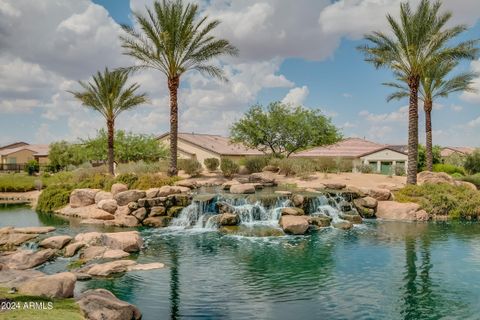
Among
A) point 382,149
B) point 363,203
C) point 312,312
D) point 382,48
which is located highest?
point 382,48

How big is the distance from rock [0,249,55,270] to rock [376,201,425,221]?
1923 cm

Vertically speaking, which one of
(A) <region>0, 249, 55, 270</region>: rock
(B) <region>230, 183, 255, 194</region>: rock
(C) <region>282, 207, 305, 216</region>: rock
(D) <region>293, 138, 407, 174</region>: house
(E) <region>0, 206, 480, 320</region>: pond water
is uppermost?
(D) <region>293, 138, 407, 174</region>: house

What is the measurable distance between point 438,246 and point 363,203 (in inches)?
338

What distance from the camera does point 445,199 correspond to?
1072 inches

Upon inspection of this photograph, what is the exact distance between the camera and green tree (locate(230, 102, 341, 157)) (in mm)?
41969

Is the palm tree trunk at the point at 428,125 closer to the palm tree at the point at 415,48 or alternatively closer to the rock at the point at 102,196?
the palm tree at the point at 415,48

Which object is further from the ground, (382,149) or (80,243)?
(382,149)

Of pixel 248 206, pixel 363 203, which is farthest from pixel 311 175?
pixel 248 206

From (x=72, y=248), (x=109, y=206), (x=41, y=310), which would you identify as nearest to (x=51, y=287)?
(x=41, y=310)

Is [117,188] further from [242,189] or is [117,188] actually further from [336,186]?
[336,186]

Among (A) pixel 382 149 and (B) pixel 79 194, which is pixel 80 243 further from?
(A) pixel 382 149

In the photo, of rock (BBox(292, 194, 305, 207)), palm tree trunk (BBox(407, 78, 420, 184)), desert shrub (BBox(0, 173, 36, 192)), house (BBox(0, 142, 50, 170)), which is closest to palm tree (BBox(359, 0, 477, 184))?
palm tree trunk (BBox(407, 78, 420, 184))

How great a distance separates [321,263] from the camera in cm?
1566

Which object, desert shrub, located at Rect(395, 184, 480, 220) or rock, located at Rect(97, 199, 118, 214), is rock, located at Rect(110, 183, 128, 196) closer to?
rock, located at Rect(97, 199, 118, 214)
